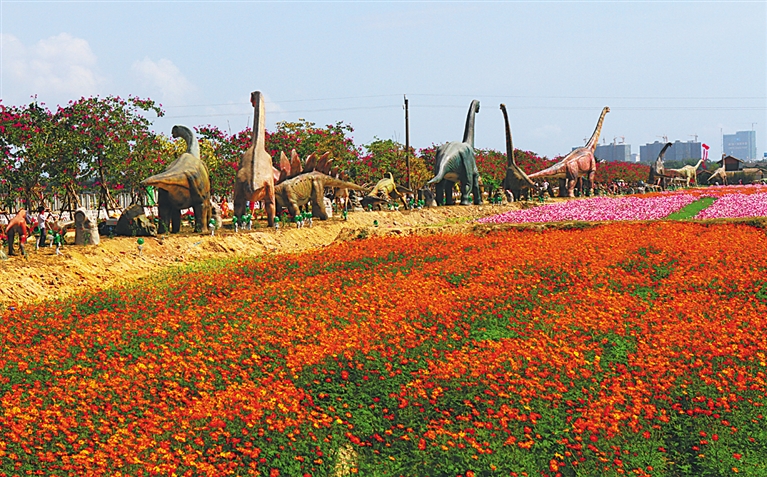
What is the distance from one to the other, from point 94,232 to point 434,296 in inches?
398

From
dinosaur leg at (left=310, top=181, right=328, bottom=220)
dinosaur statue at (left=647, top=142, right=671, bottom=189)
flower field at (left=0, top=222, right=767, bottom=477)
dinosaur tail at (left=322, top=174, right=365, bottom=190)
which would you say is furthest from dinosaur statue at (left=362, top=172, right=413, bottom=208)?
dinosaur statue at (left=647, top=142, right=671, bottom=189)

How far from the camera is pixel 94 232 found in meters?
17.6

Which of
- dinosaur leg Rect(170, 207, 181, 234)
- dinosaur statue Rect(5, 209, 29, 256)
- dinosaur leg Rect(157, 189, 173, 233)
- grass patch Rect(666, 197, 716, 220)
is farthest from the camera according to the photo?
grass patch Rect(666, 197, 716, 220)

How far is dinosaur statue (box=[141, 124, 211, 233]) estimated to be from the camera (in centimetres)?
1973

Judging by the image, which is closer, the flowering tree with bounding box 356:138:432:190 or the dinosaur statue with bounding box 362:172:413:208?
the dinosaur statue with bounding box 362:172:413:208

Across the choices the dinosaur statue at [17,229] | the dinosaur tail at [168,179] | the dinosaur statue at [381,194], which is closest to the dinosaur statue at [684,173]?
the dinosaur statue at [381,194]

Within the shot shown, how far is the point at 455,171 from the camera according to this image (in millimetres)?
32812

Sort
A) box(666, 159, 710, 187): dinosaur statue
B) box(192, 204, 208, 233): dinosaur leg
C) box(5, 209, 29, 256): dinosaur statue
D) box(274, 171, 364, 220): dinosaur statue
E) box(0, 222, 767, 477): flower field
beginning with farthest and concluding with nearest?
box(666, 159, 710, 187): dinosaur statue → box(274, 171, 364, 220): dinosaur statue → box(192, 204, 208, 233): dinosaur leg → box(5, 209, 29, 256): dinosaur statue → box(0, 222, 767, 477): flower field

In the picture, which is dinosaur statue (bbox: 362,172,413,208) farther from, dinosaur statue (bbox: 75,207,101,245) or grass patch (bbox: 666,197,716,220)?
dinosaur statue (bbox: 75,207,101,245)

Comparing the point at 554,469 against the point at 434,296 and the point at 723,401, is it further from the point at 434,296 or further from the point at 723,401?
the point at 434,296

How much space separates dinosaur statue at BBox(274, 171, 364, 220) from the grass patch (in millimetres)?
11564

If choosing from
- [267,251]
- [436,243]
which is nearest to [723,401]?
[436,243]

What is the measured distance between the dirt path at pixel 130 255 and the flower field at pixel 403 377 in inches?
116

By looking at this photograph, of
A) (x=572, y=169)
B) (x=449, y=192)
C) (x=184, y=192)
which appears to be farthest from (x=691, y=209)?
(x=184, y=192)
